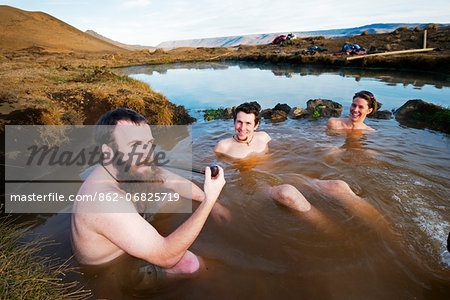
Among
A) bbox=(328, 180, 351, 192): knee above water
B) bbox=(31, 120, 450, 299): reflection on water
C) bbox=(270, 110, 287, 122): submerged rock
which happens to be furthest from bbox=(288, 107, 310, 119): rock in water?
bbox=(328, 180, 351, 192): knee above water

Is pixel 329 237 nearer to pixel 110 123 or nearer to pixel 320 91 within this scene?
pixel 110 123

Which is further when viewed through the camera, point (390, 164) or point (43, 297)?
point (390, 164)

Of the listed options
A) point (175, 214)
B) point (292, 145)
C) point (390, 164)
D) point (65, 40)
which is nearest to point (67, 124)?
point (175, 214)

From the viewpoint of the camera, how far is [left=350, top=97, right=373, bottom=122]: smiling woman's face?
6410 mm

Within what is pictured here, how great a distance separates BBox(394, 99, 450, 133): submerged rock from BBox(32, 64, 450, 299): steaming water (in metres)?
0.44

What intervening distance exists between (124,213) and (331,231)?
289 centimetres

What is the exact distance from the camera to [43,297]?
5.95 feet

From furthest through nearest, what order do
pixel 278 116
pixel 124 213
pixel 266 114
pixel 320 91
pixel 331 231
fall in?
1. pixel 320 91
2. pixel 266 114
3. pixel 278 116
4. pixel 331 231
5. pixel 124 213

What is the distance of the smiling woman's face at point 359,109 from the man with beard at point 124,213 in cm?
601

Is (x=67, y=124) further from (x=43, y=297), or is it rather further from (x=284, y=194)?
(x=284, y=194)

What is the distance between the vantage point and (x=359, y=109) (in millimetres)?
6668

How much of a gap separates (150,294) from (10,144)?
4.61 metres

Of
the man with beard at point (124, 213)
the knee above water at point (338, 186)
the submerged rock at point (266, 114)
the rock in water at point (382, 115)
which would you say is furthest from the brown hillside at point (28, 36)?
the knee above water at point (338, 186)

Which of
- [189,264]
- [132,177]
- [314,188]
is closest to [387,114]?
[314,188]
